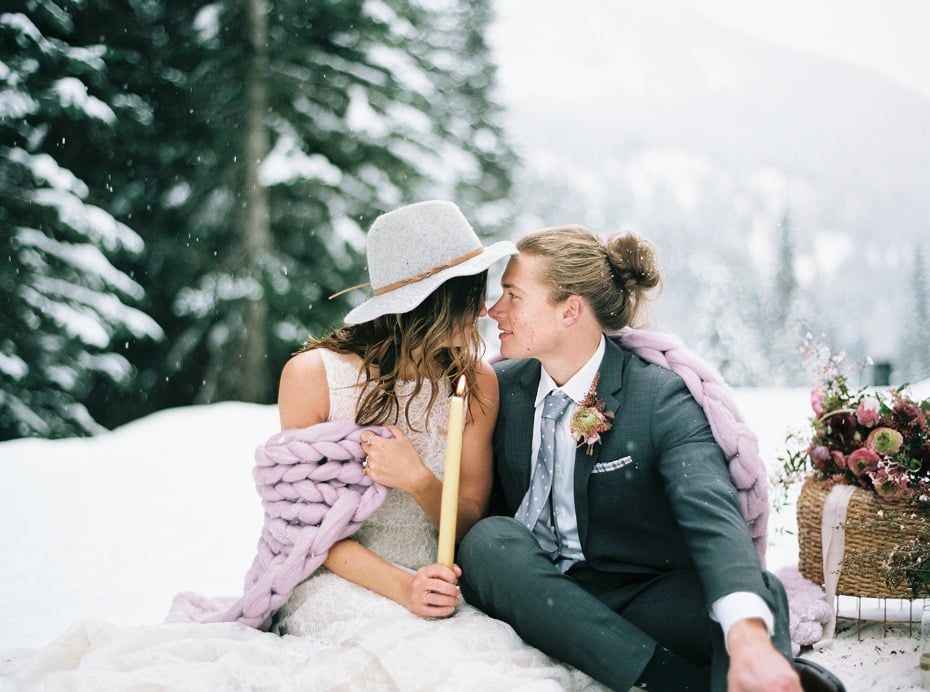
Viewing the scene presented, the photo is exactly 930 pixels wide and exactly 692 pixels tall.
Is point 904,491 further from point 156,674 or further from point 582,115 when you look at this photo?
point 582,115

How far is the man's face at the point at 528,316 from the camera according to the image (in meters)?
2.04

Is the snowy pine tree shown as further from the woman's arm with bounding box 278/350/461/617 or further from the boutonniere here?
the boutonniere

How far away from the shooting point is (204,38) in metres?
6.82

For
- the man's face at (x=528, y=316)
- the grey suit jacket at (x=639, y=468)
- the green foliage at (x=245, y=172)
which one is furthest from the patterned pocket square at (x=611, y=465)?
the green foliage at (x=245, y=172)

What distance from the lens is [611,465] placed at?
6.30ft

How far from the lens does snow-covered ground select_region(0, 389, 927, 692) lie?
8.52 feet

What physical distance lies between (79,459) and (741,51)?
270 inches

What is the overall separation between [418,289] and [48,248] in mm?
4721

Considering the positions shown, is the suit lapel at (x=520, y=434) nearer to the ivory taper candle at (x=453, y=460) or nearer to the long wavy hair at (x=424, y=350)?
the long wavy hair at (x=424, y=350)

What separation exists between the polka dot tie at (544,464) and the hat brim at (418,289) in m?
0.37

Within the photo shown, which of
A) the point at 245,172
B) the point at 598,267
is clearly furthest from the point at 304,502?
the point at 245,172

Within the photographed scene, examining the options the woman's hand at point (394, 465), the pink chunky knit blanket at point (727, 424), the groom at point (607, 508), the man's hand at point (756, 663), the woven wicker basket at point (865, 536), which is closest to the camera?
the man's hand at point (756, 663)

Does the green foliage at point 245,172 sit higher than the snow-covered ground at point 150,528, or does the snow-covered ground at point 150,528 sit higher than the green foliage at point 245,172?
the green foliage at point 245,172

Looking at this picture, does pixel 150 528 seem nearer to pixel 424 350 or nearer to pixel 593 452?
pixel 424 350
